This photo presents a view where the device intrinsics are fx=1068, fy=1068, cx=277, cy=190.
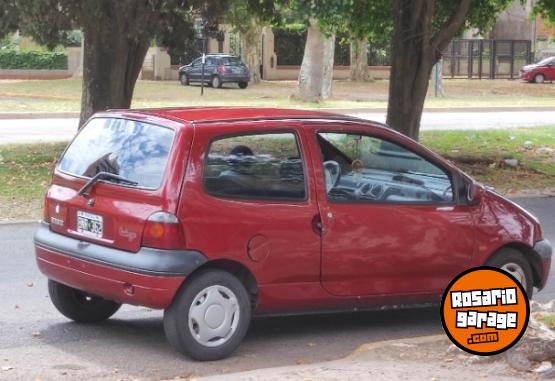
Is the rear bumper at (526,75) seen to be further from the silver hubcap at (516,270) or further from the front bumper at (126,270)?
the front bumper at (126,270)

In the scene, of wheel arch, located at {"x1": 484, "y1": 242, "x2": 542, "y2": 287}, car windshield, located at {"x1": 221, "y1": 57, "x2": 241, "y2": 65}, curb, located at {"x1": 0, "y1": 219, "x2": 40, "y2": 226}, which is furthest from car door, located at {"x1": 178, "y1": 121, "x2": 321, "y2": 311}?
car windshield, located at {"x1": 221, "y1": 57, "x2": 241, "y2": 65}

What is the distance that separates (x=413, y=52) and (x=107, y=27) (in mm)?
5000

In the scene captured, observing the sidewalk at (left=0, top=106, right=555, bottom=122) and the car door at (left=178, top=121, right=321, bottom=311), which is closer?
the car door at (left=178, top=121, right=321, bottom=311)

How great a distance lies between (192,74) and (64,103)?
15.4 m

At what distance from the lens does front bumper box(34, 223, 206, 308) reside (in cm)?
678

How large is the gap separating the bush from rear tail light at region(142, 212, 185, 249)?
47.6 metres

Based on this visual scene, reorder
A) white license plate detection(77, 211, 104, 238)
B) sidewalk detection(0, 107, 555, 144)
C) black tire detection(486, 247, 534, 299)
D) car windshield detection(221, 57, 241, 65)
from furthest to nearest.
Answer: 1. car windshield detection(221, 57, 241, 65)
2. sidewalk detection(0, 107, 555, 144)
3. black tire detection(486, 247, 534, 299)
4. white license plate detection(77, 211, 104, 238)

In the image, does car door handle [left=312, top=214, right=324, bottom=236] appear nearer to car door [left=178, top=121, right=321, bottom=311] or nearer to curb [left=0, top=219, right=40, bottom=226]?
car door [left=178, top=121, right=321, bottom=311]

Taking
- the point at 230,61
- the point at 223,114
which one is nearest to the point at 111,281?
the point at 223,114

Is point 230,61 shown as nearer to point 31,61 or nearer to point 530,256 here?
point 31,61

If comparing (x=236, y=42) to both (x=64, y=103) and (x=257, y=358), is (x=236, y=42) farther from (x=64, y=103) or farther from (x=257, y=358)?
(x=257, y=358)

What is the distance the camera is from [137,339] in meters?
7.76

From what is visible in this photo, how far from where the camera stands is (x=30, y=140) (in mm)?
21797

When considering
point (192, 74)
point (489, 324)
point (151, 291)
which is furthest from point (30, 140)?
point (192, 74)
